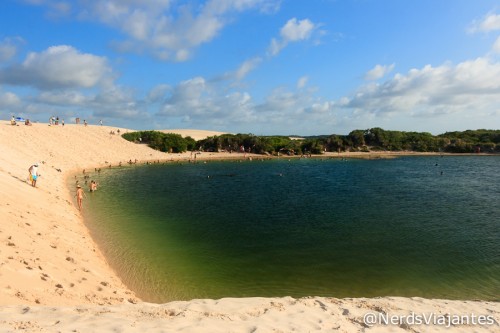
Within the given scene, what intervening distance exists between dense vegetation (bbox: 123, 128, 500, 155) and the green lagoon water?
6044 cm

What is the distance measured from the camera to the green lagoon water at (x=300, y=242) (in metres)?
15.1

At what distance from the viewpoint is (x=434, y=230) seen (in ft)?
78.1

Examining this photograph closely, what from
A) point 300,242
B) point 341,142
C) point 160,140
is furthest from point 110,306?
point 341,142

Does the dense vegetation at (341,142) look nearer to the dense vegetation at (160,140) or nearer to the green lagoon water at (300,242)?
the dense vegetation at (160,140)

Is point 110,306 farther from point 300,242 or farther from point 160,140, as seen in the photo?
point 160,140

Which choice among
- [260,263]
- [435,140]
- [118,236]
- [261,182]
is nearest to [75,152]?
[261,182]

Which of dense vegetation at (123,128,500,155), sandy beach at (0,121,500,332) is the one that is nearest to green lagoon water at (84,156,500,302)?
sandy beach at (0,121,500,332)

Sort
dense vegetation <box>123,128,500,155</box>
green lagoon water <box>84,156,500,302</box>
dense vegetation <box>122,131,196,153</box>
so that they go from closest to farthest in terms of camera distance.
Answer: green lagoon water <box>84,156,500,302</box>, dense vegetation <box>122,131,196,153</box>, dense vegetation <box>123,128,500,155</box>

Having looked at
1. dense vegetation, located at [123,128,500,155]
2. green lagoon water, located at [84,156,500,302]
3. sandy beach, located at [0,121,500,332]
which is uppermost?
dense vegetation, located at [123,128,500,155]

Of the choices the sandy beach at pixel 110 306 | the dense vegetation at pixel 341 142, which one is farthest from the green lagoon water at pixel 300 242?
the dense vegetation at pixel 341 142

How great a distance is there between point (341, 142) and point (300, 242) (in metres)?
104

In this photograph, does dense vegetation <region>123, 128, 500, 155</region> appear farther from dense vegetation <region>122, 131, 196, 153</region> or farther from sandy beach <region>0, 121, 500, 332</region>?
sandy beach <region>0, 121, 500, 332</region>

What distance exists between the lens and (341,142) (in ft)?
391

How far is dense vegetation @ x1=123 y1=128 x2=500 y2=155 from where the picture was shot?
324 ft
